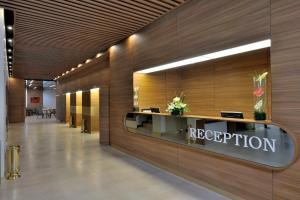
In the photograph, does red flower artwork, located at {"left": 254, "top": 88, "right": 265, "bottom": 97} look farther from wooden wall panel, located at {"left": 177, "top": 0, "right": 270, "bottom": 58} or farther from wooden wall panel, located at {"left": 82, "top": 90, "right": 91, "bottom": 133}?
wooden wall panel, located at {"left": 82, "top": 90, "right": 91, "bottom": 133}

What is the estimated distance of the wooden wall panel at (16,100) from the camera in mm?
17125

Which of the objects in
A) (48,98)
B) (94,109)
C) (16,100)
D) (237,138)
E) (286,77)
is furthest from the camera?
(48,98)

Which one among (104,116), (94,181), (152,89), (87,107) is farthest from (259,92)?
(87,107)

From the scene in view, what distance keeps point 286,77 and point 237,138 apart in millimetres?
1088

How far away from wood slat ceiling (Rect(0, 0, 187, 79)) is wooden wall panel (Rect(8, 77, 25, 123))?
455 inches

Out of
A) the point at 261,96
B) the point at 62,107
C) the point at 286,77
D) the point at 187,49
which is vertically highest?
the point at 187,49

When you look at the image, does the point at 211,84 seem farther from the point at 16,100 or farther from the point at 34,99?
the point at 34,99

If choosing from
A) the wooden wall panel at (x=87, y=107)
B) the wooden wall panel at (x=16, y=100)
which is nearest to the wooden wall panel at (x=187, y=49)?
the wooden wall panel at (x=87, y=107)

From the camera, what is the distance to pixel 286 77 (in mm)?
2768

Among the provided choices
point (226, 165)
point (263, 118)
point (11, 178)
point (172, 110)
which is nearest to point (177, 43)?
point (172, 110)

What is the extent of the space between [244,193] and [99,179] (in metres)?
2.70

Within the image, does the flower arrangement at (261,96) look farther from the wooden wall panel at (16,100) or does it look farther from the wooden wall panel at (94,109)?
the wooden wall panel at (16,100)

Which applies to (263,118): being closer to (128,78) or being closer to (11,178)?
(128,78)

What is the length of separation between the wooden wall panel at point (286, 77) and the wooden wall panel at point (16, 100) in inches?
741
